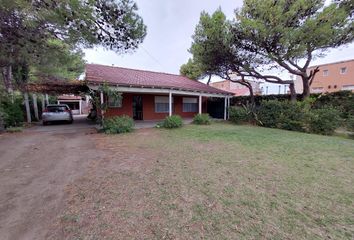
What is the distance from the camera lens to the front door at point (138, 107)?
1404 cm

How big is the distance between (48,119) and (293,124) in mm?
15633

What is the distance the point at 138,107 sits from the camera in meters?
14.3

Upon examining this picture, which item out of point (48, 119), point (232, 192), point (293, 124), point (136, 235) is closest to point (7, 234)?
point (136, 235)

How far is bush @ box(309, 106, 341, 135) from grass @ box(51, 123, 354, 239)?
5004 mm

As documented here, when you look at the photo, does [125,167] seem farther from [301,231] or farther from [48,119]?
[48,119]

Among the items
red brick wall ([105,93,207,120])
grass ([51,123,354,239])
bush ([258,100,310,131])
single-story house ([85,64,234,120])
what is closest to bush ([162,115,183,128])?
single-story house ([85,64,234,120])

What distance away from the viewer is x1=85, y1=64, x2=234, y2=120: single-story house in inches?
443

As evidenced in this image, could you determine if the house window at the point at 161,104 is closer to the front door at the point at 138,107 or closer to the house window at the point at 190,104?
the front door at the point at 138,107

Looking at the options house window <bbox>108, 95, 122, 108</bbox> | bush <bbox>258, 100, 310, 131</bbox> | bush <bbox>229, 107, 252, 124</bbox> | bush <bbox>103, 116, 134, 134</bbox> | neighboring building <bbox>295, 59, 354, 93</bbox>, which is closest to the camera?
bush <bbox>103, 116, 134, 134</bbox>

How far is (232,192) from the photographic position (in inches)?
125

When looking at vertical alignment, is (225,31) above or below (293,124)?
above

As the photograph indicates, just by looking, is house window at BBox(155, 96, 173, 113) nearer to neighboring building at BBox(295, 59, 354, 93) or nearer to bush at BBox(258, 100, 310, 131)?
bush at BBox(258, 100, 310, 131)

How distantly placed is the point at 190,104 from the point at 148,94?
4.61 metres

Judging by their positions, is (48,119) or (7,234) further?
(48,119)
